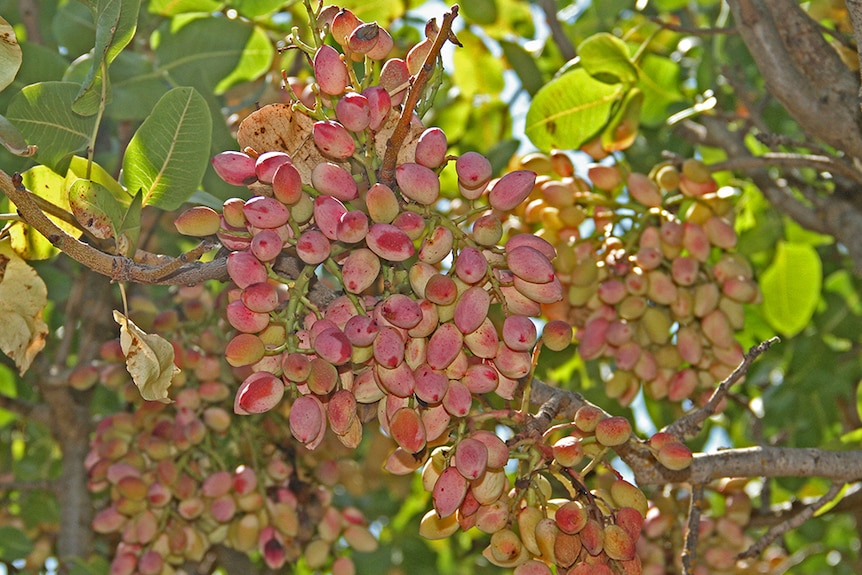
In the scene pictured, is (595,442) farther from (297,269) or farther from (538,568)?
(297,269)

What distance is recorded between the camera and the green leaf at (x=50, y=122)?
1037 mm

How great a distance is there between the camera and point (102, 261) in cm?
85

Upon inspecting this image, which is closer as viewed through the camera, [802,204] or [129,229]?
[129,229]

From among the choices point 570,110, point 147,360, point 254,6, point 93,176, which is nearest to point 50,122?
point 93,176

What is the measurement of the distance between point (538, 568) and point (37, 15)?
4.23 feet

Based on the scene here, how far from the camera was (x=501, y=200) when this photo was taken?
944mm

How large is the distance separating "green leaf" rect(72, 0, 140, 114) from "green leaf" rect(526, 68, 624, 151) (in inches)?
23.6

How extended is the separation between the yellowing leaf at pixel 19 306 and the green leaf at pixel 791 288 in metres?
1.22

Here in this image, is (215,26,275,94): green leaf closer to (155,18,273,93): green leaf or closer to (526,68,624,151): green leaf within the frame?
(155,18,273,93): green leaf

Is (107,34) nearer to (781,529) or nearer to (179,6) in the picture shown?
(179,6)

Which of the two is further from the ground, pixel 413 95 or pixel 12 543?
pixel 413 95

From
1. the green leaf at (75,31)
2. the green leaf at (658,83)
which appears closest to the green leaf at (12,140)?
the green leaf at (75,31)

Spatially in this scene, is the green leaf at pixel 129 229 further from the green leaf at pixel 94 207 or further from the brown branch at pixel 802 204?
the brown branch at pixel 802 204

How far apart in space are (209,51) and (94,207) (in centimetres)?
57
